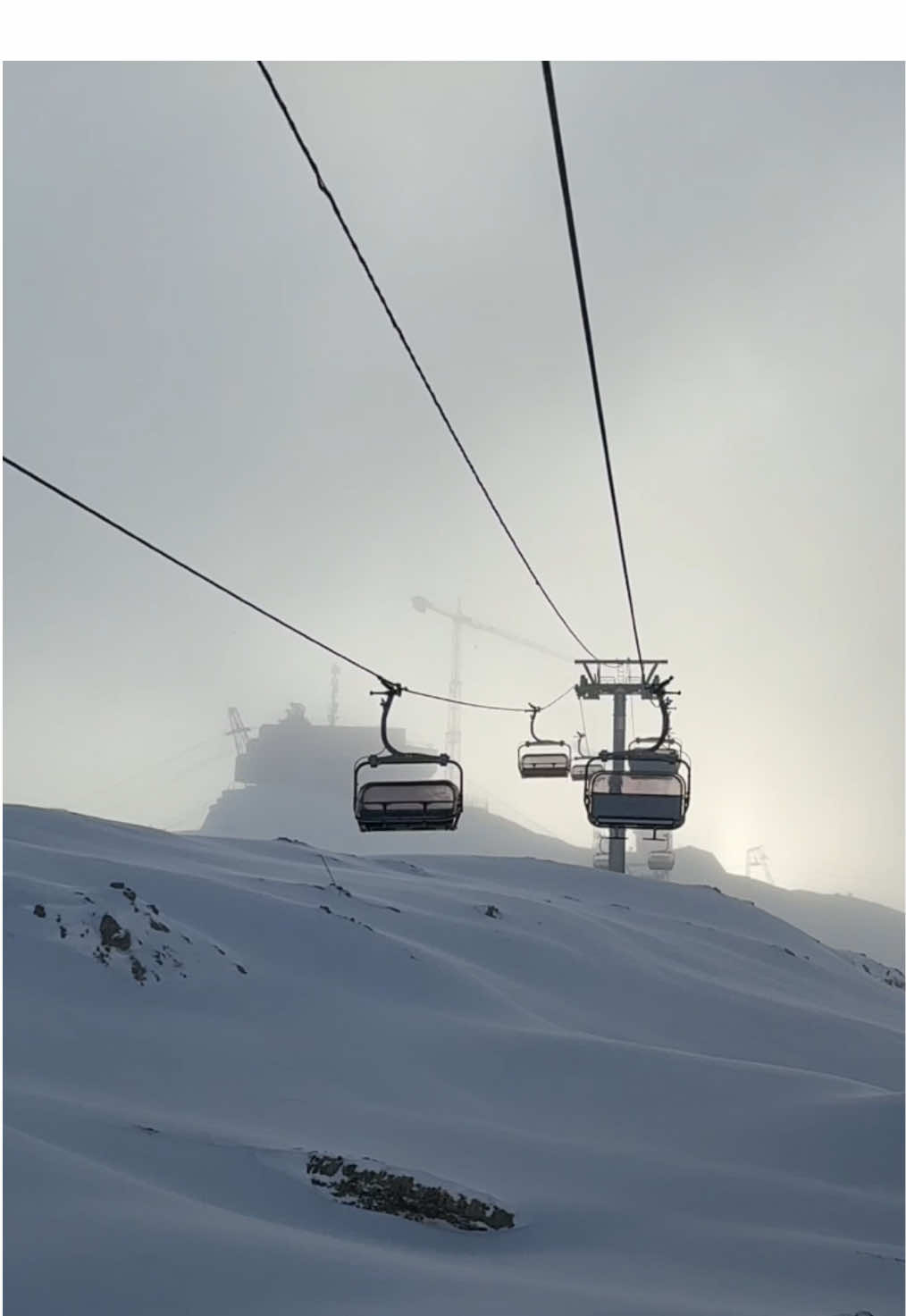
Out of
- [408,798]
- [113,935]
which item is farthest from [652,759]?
[113,935]

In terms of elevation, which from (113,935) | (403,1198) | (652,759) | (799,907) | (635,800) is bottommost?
(799,907)

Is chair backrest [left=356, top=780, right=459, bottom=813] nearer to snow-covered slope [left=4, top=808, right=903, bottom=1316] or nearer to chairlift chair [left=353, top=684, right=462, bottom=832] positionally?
chairlift chair [left=353, top=684, right=462, bottom=832]

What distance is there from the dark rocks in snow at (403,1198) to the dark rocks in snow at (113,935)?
7.27 metres

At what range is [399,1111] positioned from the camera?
556 inches

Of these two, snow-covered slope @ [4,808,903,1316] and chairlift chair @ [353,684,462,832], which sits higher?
chairlift chair @ [353,684,462,832]

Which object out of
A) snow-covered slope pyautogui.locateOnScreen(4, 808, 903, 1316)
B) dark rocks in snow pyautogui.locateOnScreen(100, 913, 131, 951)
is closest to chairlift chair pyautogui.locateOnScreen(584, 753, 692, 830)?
snow-covered slope pyautogui.locateOnScreen(4, 808, 903, 1316)

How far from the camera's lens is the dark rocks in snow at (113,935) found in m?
17.5

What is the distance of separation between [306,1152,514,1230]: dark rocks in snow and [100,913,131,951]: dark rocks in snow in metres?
7.27

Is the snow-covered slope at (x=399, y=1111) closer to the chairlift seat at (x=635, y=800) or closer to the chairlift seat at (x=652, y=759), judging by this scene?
the chairlift seat at (x=635, y=800)

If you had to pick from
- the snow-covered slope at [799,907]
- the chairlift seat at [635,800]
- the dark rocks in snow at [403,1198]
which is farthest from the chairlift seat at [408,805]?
the snow-covered slope at [799,907]

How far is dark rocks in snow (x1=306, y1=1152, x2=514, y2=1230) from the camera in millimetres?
11070

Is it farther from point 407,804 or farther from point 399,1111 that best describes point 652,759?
point 399,1111

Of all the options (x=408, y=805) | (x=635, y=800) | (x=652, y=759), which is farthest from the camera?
(x=635, y=800)

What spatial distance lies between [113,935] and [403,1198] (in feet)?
27.6
